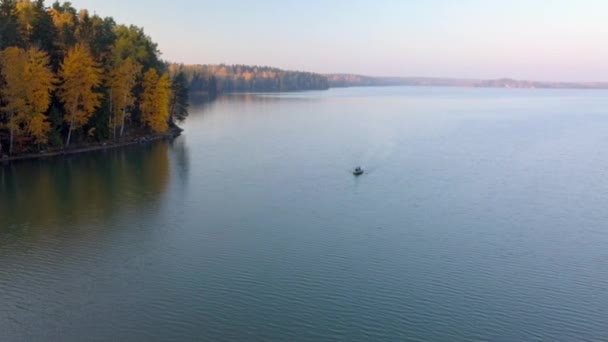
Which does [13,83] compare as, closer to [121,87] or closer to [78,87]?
[78,87]

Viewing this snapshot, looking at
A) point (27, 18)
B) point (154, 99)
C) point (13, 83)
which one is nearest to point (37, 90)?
point (13, 83)

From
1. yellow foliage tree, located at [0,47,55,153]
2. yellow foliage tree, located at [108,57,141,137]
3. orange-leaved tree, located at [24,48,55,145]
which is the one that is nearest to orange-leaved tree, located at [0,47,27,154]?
yellow foliage tree, located at [0,47,55,153]

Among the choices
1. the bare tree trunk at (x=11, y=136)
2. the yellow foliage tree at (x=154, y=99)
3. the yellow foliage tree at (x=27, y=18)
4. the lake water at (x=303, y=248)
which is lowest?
the lake water at (x=303, y=248)

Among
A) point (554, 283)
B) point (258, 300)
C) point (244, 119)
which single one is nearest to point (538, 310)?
point (554, 283)

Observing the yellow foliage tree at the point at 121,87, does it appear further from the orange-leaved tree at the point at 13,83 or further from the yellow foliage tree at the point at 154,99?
the orange-leaved tree at the point at 13,83

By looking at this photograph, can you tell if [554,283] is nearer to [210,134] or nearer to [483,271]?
[483,271]

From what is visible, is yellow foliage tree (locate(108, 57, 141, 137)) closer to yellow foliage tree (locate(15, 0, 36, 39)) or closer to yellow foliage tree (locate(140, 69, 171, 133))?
yellow foliage tree (locate(140, 69, 171, 133))

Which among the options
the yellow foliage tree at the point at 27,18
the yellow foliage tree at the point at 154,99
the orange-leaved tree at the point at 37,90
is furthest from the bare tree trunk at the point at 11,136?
the yellow foliage tree at the point at 154,99
